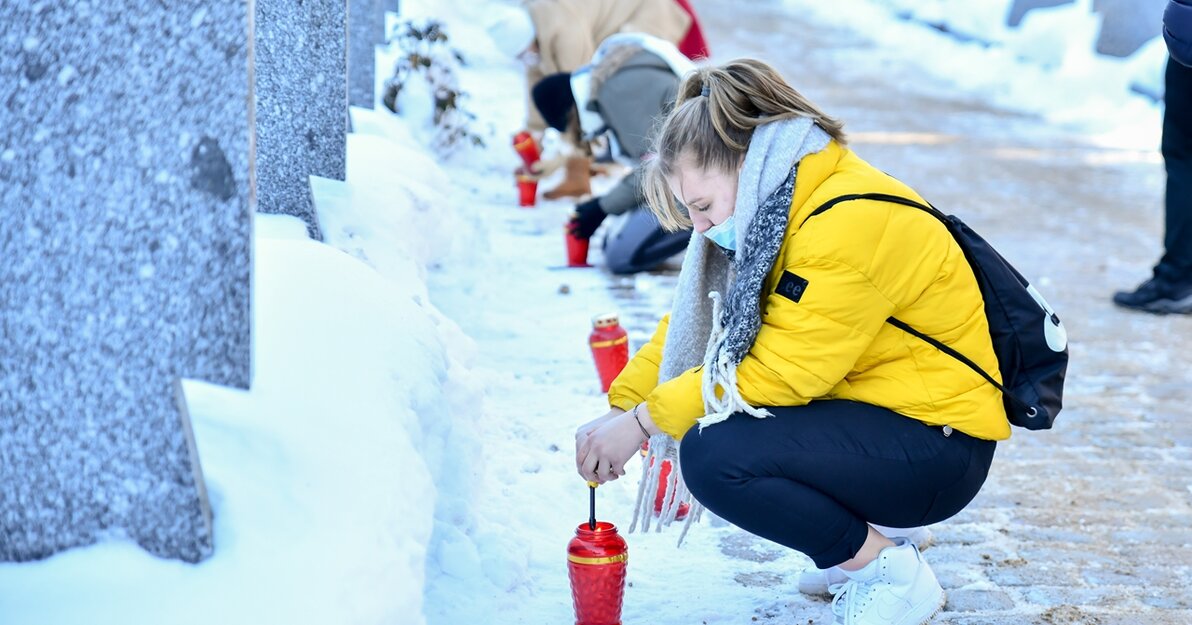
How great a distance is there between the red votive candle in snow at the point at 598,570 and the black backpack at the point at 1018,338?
765 millimetres

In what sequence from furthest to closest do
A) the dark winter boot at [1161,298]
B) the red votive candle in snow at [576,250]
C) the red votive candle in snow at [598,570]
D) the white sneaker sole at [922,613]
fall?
the red votive candle in snow at [576,250], the dark winter boot at [1161,298], the white sneaker sole at [922,613], the red votive candle in snow at [598,570]

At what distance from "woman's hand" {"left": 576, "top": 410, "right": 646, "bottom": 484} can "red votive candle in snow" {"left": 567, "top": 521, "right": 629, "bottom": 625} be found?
11 cm

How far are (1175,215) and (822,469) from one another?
149 inches

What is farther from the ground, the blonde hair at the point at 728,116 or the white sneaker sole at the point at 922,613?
the blonde hair at the point at 728,116

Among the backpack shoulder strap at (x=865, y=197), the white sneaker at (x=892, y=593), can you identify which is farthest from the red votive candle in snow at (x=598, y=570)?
the backpack shoulder strap at (x=865, y=197)

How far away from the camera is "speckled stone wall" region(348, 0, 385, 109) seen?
17.8ft

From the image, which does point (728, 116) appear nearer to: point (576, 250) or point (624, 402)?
point (624, 402)

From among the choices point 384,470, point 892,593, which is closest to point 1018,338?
point 892,593

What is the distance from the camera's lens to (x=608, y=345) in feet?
13.5

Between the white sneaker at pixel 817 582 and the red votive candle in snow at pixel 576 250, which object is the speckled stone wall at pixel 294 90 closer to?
the white sneaker at pixel 817 582

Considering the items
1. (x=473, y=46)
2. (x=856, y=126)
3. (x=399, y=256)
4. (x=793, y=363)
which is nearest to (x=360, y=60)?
(x=399, y=256)

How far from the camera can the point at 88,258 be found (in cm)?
211

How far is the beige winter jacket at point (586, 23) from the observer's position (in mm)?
7414

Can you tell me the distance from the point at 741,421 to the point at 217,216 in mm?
1067
